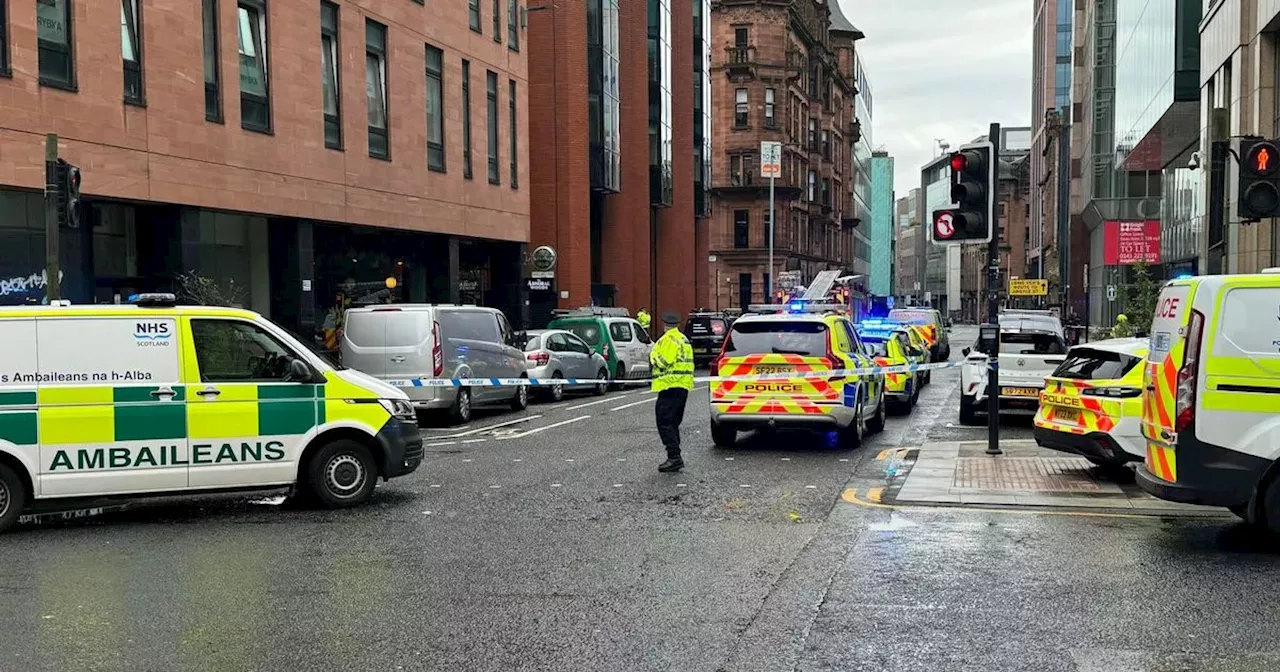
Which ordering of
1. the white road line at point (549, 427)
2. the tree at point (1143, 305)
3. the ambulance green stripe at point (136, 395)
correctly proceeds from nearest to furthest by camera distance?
the ambulance green stripe at point (136, 395) → the white road line at point (549, 427) → the tree at point (1143, 305)

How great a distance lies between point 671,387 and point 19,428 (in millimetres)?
6206

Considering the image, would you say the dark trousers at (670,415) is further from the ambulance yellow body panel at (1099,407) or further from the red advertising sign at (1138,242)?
the red advertising sign at (1138,242)

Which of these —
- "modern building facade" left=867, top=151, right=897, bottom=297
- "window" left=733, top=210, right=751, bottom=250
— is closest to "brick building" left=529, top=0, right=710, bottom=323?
"window" left=733, top=210, right=751, bottom=250

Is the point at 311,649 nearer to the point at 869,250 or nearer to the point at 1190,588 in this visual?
the point at 1190,588

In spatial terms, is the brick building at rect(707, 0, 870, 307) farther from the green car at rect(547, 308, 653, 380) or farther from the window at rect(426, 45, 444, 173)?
the green car at rect(547, 308, 653, 380)

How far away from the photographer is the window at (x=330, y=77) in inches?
1027

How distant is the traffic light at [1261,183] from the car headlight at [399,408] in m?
7.55

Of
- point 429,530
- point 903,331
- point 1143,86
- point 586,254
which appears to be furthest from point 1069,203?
point 429,530

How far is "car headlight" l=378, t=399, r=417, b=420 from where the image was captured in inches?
402

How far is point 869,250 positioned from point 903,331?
112280mm

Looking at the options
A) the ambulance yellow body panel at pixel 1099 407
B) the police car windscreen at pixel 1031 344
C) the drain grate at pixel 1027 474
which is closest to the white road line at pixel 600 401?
the police car windscreen at pixel 1031 344

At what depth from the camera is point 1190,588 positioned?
6965 millimetres

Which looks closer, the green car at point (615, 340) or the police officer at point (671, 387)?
the police officer at point (671, 387)

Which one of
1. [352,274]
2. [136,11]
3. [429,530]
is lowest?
[429,530]
